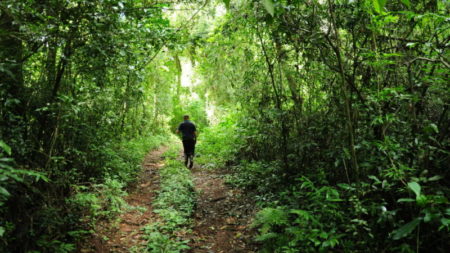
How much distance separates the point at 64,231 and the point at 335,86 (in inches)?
204

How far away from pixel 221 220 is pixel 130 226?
1.84m

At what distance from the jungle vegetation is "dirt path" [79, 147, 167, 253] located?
0.26m

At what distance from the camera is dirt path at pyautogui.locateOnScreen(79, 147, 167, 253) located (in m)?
4.69

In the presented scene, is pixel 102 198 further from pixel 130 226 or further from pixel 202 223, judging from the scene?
pixel 202 223

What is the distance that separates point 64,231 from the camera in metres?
4.26

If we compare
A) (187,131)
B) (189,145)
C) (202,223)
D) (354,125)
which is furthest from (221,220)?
(187,131)

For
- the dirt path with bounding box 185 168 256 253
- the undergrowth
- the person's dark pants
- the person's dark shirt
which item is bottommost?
the dirt path with bounding box 185 168 256 253

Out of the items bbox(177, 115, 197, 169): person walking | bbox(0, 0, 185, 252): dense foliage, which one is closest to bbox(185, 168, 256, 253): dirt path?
bbox(0, 0, 185, 252): dense foliage

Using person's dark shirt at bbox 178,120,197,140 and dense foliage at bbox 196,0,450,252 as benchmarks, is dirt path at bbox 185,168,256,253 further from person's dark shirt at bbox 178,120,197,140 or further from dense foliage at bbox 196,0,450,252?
person's dark shirt at bbox 178,120,197,140

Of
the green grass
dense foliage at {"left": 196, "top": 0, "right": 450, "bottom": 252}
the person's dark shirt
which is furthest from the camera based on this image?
the person's dark shirt

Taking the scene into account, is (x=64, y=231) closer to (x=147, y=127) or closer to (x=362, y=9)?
(x=362, y=9)

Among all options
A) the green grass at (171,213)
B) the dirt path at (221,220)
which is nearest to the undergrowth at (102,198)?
the green grass at (171,213)

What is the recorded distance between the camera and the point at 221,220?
6.04m

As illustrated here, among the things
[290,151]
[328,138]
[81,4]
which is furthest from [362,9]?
[81,4]
